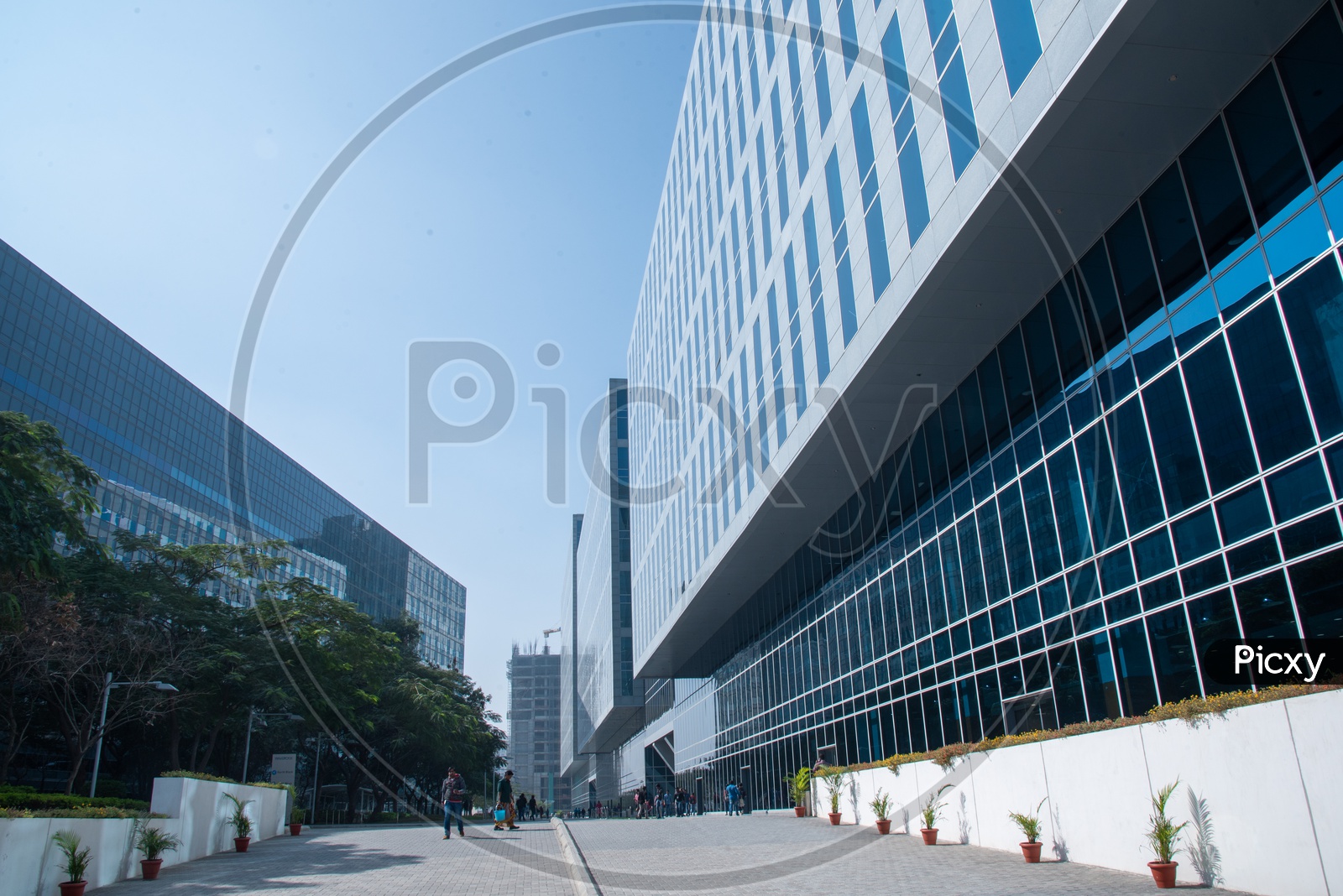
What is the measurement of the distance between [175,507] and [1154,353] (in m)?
80.4

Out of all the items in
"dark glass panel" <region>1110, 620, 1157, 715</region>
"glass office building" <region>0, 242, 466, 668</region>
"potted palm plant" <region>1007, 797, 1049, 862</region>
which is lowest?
→ "potted palm plant" <region>1007, 797, 1049, 862</region>

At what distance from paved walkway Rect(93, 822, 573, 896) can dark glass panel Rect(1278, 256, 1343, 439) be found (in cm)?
1294

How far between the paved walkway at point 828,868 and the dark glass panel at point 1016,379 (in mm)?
9423

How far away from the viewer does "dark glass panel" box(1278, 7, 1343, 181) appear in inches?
516

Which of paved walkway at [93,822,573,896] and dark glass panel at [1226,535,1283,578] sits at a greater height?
dark glass panel at [1226,535,1283,578]

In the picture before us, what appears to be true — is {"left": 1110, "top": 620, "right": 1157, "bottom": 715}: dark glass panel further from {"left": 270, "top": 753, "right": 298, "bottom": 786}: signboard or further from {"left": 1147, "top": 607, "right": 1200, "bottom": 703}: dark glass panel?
{"left": 270, "top": 753, "right": 298, "bottom": 786}: signboard

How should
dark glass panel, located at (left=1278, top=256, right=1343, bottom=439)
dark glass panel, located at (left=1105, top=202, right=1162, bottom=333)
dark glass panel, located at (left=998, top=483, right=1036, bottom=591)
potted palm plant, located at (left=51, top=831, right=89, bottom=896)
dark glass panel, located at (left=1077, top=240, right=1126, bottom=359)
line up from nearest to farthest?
1. dark glass panel, located at (left=1278, top=256, right=1343, bottom=439)
2. potted palm plant, located at (left=51, top=831, right=89, bottom=896)
3. dark glass panel, located at (left=1105, top=202, right=1162, bottom=333)
4. dark glass panel, located at (left=1077, top=240, right=1126, bottom=359)
5. dark glass panel, located at (left=998, top=483, right=1036, bottom=591)

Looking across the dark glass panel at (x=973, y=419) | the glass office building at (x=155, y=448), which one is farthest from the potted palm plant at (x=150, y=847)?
the glass office building at (x=155, y=448)

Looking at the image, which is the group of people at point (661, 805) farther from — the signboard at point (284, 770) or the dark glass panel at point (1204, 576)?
the dark glass panel at point (1204, 576)

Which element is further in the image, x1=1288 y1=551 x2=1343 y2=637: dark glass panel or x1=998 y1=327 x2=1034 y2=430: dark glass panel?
x1=998 y1=327 x2=1034 y2=430: dark glass panel

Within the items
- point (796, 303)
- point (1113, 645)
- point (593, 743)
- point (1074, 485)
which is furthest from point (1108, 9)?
point (593, 743)

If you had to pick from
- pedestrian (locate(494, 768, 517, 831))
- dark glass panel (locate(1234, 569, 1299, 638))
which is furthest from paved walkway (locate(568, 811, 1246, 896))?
pedestrian (locate(494, 768, 517, 831))

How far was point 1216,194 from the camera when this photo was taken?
607 inches

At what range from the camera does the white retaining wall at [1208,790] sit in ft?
32.4
